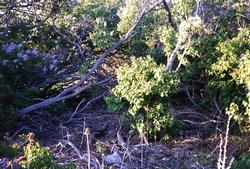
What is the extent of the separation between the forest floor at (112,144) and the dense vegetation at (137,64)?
0.33ft

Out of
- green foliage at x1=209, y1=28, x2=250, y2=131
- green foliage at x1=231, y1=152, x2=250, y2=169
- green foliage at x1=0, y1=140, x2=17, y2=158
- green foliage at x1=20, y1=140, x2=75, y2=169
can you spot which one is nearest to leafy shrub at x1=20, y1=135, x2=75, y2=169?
green foliage at x1=20, y1=140, x2=75, y2=169

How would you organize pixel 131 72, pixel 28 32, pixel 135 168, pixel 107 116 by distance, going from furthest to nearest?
pixel 28 32, pixel 107 116, pixel 131 72, pixel 135 168

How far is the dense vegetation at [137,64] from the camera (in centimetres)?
526

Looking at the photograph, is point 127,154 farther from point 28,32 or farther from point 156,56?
point 28,32

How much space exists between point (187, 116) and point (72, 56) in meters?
2.27

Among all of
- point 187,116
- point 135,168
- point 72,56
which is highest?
point 72,56

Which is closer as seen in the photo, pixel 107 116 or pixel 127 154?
pixel 127 154

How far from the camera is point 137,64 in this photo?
5.33 m

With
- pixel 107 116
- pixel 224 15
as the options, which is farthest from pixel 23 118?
pixel 224 15

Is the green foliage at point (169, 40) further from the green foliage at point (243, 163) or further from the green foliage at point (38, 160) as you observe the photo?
the green foliage at point (38, 160)

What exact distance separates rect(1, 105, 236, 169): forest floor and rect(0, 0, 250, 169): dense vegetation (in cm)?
10

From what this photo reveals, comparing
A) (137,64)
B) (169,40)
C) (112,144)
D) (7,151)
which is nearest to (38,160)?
(7,151)

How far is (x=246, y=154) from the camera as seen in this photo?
4.63 meters

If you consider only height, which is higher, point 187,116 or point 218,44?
point 218,44
